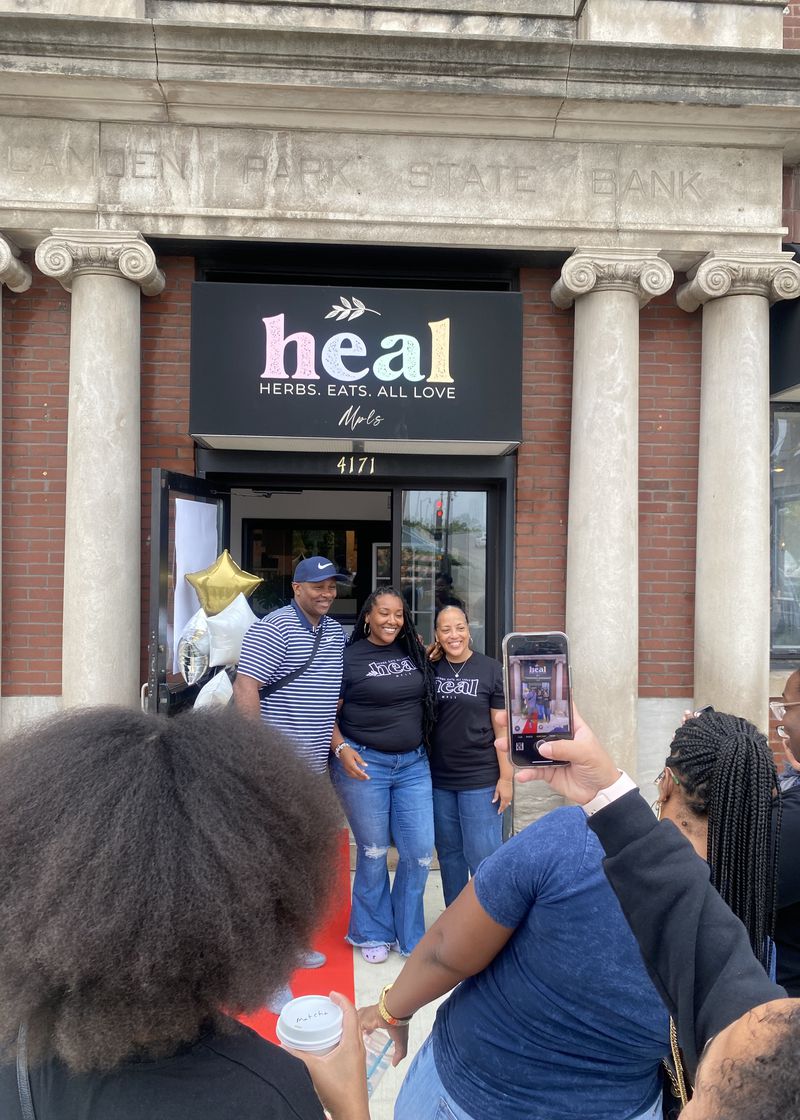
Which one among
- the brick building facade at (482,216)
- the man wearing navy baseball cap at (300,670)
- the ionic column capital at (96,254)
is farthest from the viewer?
the ionic column capital at (96,254)

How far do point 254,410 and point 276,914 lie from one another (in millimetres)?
4246

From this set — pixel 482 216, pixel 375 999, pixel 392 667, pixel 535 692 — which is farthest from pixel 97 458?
pixel 535 692

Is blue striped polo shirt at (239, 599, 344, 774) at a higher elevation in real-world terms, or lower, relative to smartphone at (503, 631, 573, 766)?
lower

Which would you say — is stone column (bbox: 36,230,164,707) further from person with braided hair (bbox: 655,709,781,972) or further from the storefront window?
the storefront window

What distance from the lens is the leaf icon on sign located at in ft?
16.6

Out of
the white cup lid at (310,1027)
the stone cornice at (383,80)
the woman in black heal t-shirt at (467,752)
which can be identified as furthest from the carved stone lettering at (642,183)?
the white cup lid at (310,1027)

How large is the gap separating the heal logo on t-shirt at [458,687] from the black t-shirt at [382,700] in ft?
0.41

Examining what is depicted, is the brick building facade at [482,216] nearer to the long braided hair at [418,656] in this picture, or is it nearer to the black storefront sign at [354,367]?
the black storefront sign at [354,367]

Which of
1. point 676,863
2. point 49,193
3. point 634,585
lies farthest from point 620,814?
point 49,193

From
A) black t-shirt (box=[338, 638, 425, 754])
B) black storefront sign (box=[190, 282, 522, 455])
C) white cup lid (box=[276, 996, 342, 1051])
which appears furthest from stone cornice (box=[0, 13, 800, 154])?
white cup lid (box=[276, 996, 342, 1051])

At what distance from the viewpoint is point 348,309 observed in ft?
16.6

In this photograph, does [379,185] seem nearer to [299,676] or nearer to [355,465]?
[355,465]

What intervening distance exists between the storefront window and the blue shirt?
498cm

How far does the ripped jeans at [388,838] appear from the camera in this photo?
13.5 ft
